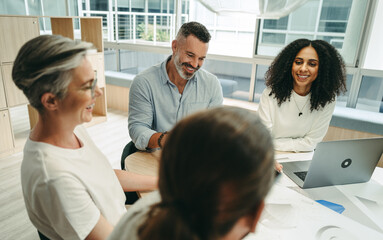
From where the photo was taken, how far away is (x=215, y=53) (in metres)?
3.96

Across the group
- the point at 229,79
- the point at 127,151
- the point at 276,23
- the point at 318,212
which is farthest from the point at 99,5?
the point at 318,212

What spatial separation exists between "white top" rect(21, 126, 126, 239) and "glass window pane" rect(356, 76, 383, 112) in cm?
340

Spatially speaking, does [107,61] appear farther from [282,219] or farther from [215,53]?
[282,219]

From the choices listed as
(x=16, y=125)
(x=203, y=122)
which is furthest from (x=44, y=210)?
(x=16, y=125)

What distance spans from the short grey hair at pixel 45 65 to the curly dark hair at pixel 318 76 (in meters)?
1.43

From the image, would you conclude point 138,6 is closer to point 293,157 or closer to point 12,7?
point 12,7

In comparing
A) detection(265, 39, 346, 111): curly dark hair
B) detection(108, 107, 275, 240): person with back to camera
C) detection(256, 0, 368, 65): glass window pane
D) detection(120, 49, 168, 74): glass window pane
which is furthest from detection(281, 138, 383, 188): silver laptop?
detection(120, 49, 168, 74): glass window pane

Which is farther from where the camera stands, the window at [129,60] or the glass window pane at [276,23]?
the window at [129,60]

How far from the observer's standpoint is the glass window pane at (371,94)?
3.18 metres

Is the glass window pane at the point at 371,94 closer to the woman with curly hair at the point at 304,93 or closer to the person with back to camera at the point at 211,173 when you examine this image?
the woman with curly hair at the point at 304,93

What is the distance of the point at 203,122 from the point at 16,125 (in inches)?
156

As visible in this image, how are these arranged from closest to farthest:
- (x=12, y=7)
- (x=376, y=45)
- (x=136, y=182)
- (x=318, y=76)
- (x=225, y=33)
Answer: (x=136, y=182) → (x=318, y=76) → (x=376, y=45) → (x=225, y=33) → (x=12, y=7)

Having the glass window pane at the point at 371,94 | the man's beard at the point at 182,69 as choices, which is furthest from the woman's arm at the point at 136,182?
the glass window pane at the point at 371,94

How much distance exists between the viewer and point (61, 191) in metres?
0.75
